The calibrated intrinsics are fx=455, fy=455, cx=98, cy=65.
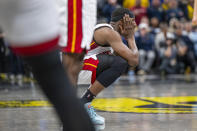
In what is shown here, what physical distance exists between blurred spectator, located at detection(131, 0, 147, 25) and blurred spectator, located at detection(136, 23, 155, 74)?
96 centimetres

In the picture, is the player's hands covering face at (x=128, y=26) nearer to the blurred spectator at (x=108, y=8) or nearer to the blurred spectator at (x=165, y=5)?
the blurred spectator at (x=108, y=8)

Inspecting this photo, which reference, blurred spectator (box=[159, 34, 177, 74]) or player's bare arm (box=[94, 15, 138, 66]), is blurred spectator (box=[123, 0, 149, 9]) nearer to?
blurred spectator (box=[159, 34, 177, 74])

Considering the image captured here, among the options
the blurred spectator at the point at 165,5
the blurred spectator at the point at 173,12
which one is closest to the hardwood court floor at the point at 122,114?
the blurred spectator at the point at 173,12

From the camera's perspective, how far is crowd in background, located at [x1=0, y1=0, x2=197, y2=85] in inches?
516

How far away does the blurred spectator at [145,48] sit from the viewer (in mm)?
13055

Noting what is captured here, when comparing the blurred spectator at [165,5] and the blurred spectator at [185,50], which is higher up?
the blurred spectator at [165,5]

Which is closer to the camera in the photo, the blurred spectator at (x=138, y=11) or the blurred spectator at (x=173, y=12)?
the blurred spectator at (x=138, y=11)

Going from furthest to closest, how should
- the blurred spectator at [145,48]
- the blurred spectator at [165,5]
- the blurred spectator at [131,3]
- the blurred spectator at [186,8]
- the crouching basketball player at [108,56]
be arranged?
the blurred spectator at [186,8] → the blurred spectator at [165,5] → the blurred spectator at [131,3] → the blurred spectator at [145,48] → the crouching basketball player at [108,56]

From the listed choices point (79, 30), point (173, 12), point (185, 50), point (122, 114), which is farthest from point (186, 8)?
point (79, 30)

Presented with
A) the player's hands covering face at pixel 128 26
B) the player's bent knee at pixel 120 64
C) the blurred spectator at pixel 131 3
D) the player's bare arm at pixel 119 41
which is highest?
the player's hands covering face at pixel 128 26

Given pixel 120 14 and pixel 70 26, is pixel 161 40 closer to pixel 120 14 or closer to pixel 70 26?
pixel 120 14

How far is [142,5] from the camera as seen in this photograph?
A: 14.6m

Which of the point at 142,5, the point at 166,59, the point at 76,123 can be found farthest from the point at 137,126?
the point at 142,5

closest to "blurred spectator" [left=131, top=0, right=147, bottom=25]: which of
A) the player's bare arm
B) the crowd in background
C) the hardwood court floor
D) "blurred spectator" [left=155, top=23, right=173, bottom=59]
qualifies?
the crowd in background
